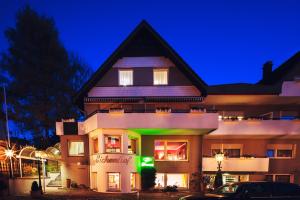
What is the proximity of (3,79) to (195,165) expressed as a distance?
25.2 metres

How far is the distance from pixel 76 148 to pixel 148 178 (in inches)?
287

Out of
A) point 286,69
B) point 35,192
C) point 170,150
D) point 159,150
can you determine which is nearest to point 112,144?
point 159,150

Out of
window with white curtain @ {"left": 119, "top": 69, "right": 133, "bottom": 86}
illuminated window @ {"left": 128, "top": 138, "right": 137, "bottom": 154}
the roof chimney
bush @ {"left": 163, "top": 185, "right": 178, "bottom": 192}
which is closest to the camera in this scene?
bush @ {"left": 163, "top": 185, "right": 178, "bottom": 192}

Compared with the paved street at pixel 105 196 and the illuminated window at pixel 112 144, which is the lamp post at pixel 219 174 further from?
the illuminated window at pixel 112 144

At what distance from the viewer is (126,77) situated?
65.9ft

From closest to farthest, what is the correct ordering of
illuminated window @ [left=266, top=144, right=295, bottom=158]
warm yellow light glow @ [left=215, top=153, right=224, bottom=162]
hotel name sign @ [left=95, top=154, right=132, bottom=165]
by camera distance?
hotel name sign @ [left=95, top=154, right=132, bottom=165] → warm yellow light glow @ [left=215, top=153, right=224, bottom=162] → illuminated window @ [left=266, top=144, right=295, bottom=158]

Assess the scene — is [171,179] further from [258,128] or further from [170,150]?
[258,128]

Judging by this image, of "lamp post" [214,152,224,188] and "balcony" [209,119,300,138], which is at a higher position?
"balcony" [209,119,300,138]

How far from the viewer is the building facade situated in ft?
62.8

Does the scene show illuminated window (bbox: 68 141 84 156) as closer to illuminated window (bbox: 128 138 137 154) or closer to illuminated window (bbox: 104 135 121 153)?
illuminated window (bbox: 104 135 121 153)

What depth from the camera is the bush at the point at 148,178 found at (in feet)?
61.0

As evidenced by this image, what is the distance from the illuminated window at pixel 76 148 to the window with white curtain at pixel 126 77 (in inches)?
264

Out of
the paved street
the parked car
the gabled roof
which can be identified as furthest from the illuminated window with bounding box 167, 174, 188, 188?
the parked car

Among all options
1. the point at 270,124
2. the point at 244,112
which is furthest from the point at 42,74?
the point at 270,124
